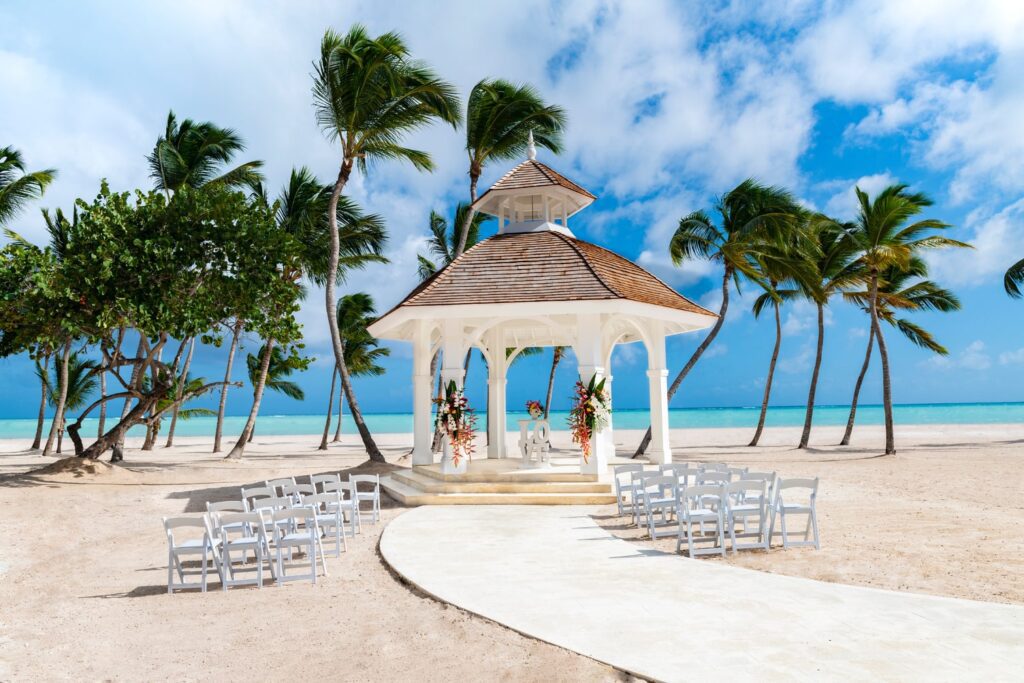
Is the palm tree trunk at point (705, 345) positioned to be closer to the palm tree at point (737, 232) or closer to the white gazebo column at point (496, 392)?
the palm tree at point (737, 232)

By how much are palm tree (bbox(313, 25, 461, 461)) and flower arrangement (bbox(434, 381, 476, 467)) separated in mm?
7650

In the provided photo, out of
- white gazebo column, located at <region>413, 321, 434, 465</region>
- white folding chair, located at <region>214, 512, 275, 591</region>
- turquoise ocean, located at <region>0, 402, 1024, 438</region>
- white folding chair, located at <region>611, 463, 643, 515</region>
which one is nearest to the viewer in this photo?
white folding chair, located at <region>214, 512, 275, 591</region>

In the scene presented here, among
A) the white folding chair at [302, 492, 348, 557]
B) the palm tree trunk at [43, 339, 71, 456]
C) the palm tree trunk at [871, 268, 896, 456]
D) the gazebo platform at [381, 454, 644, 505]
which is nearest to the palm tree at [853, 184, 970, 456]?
the palm tree trunk at [871, 268, 896, 456]

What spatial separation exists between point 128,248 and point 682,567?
14908 mm

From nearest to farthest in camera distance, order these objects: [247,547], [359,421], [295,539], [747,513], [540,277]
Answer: [247,547] → [295,539] → [747,513] → [540,277] → [359,421]

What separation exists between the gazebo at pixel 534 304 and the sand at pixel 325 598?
3392 mm

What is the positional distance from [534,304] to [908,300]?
25929 millimetres

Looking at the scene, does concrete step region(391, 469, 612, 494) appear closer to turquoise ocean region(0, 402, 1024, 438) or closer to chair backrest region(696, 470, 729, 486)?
chair backrest region(696, 470, 729, 486)

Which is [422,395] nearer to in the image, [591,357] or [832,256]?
[591,357]

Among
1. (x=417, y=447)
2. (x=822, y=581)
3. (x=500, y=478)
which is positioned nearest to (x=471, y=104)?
(x=417, y=447)

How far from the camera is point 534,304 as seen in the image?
512 inches

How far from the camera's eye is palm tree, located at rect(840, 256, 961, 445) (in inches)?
1191

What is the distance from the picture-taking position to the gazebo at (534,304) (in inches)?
518

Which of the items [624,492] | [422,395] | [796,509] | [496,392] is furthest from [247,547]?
[496,392]
